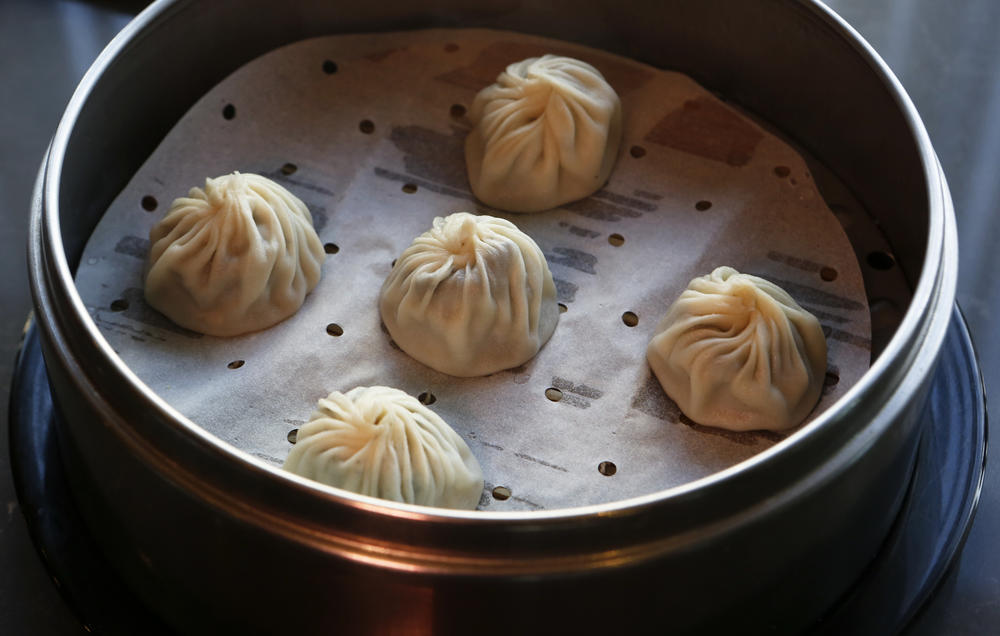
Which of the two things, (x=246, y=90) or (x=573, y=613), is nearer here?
(x=573, y=613)

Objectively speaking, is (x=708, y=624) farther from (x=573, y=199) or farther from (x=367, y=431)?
(x=573, y=199)

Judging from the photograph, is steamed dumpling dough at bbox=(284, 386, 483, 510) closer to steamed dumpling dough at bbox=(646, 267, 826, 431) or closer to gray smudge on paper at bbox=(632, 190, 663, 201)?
steamed dumpling dough at bbox=(646, 267, 826, 431)

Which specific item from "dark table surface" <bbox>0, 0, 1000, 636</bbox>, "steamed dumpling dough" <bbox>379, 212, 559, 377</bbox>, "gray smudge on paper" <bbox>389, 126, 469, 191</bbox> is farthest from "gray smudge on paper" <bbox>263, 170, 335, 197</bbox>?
"dark table surface" <bbox>0, 0, 1000, 636</bbox>

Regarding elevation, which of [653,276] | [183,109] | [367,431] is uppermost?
[653,276]

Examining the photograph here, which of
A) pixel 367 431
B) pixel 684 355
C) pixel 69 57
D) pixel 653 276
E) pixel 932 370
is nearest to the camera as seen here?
pixel 932 370

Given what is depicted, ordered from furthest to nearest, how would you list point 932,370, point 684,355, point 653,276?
point 653,276 < point 684,355 < point 932,370

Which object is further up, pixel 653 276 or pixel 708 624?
pixel 653 276

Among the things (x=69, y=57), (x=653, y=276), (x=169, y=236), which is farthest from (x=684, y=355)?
(x=69, y=57)
